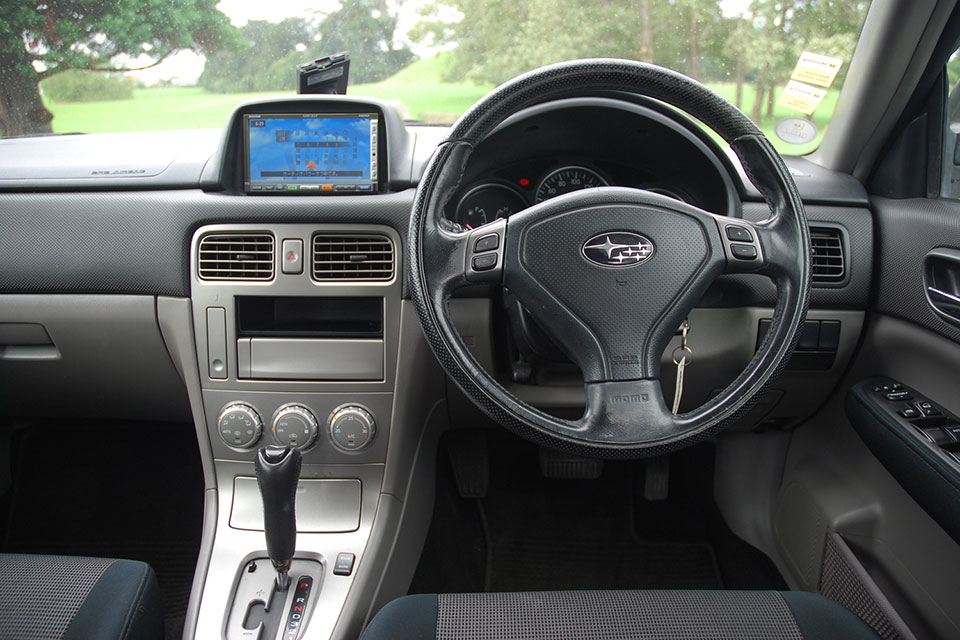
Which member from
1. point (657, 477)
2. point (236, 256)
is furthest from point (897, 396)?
point (236, 256)

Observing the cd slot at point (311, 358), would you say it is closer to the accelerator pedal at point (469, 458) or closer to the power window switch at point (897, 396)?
the accelerator pedal at point (469, 458)

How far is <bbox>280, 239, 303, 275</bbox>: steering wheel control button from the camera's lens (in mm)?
1556

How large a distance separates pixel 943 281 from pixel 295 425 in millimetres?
1381

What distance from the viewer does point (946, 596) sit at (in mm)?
1416

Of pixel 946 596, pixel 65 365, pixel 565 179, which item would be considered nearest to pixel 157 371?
pixel 65 365

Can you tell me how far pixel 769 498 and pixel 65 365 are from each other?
6.22 ft

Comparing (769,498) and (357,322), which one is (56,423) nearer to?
(357,322)

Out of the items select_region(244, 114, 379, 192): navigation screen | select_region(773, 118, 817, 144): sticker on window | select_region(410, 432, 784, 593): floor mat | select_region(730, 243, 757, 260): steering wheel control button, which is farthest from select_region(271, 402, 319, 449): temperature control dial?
select_region(773, 118, 817, 144): sticker on window

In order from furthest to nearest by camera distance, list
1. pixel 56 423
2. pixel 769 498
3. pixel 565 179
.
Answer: pixel 56 423 < pixel 769 498 < pixel 565 179

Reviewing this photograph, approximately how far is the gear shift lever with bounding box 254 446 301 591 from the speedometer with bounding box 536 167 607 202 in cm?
76

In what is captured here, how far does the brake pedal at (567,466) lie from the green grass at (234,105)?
976 millimetres

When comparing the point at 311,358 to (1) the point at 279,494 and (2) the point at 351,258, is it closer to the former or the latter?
(2) the point at 351,258

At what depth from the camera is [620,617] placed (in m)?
1.18

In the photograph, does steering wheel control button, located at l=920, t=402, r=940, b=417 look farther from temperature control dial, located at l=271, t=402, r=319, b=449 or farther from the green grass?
temperature control dial, located at l=271, t=402, r=319, b=449
